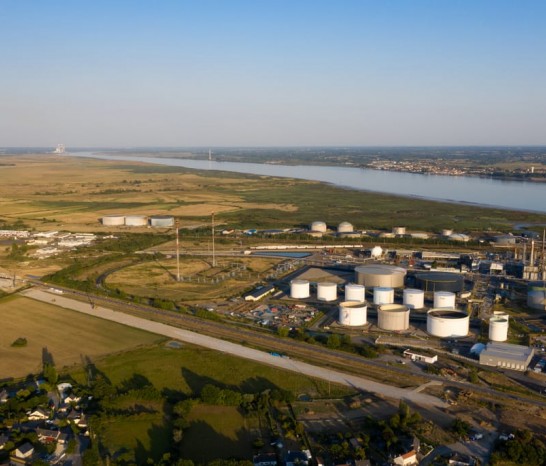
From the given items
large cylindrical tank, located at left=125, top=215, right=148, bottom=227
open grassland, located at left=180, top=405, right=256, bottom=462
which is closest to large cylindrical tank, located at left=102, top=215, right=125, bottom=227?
large cylindrical tank, located at left=125, top=215, right=148, bottom=227

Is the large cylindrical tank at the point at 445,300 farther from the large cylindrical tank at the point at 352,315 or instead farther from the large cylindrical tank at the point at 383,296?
the large cylindrical tank at the point at 352,315

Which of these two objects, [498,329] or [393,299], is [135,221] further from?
[498,329]

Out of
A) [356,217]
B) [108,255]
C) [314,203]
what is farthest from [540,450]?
[314,203]

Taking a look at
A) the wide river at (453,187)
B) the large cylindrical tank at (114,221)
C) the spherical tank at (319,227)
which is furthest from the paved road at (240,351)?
the wide river at (453,187)

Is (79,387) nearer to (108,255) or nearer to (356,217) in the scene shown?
(108,255)

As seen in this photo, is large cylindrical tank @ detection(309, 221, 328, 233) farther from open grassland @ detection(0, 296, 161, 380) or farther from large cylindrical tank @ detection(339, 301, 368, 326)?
open grassland @ detection(0, 296, 161, 380)
